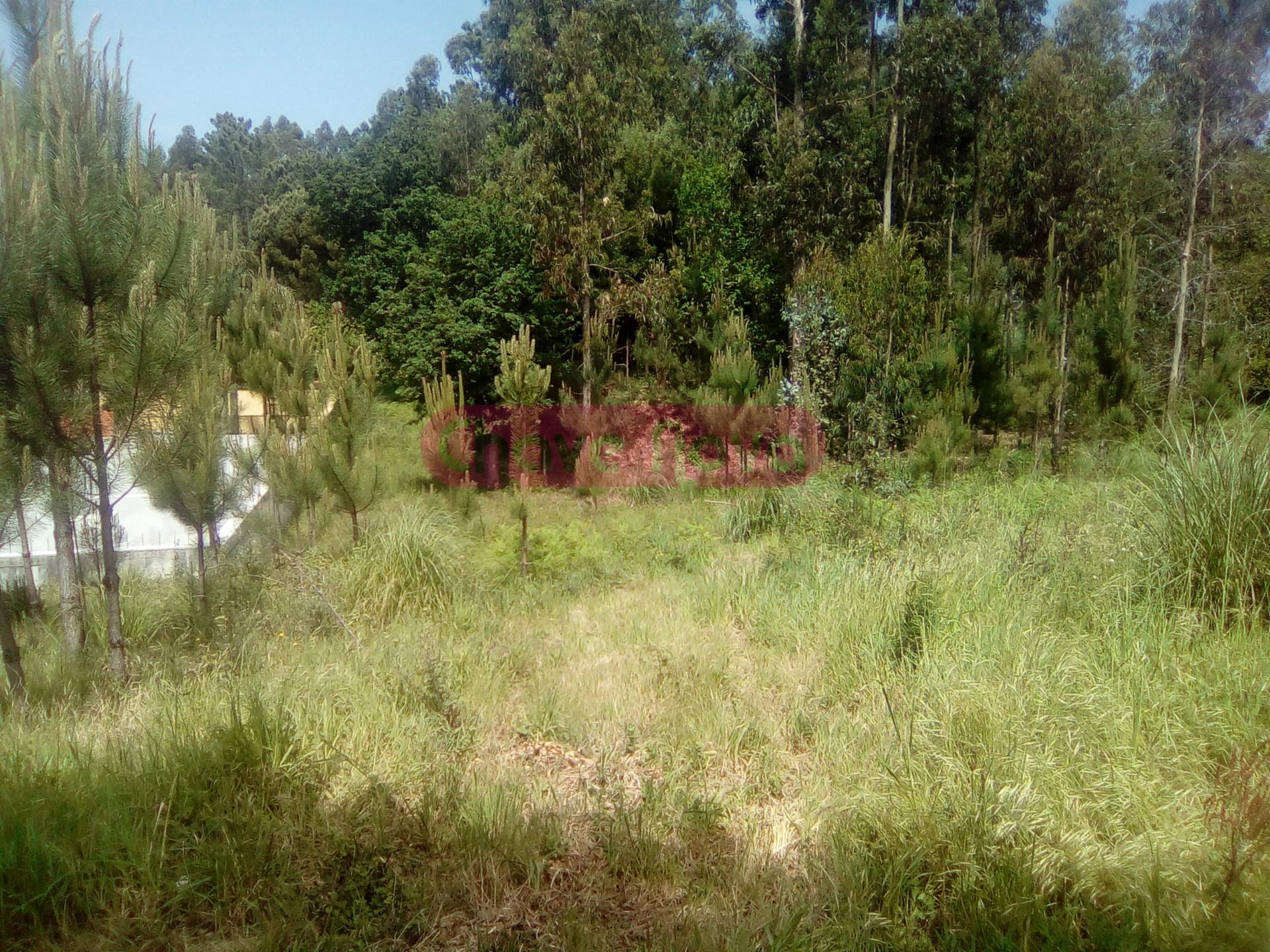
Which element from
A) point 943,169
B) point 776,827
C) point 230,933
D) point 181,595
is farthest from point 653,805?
point 943,169

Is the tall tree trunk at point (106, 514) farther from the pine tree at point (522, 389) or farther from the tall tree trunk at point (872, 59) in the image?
the tall tree trunk at point (872, 59)

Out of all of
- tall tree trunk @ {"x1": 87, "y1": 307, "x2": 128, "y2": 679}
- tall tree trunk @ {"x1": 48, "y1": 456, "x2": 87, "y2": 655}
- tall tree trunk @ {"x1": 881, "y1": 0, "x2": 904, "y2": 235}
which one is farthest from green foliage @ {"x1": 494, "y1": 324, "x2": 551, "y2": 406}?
tall tree trunk @ {"x1": 881, "y1": 0, "x2": 904, "y2": 235}

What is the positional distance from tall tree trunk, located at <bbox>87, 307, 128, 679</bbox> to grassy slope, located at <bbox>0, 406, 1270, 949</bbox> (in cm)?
21

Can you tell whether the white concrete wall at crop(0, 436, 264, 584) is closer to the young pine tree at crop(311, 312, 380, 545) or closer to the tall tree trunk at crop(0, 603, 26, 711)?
the young pine tree at crop(311, 312, 380, 545)

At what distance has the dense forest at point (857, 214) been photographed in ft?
38.0

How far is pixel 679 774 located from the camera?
3459 millimetres

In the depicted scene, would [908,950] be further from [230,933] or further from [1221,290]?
[1221,290]

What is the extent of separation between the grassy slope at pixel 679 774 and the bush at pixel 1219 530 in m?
0.21

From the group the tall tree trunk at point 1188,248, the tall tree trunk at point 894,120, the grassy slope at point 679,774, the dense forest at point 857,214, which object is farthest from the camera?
the tall tree trunk at point 894,120

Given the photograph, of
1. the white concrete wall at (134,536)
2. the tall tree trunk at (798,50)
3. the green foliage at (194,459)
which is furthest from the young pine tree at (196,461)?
the tall tree trunk at (798,50)

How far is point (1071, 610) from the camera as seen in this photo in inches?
181

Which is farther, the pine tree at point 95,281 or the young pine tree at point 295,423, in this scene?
the young pine tree at point 295,423

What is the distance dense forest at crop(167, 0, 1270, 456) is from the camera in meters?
11.6

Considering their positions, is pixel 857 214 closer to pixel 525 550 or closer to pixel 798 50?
pixel 798 50
